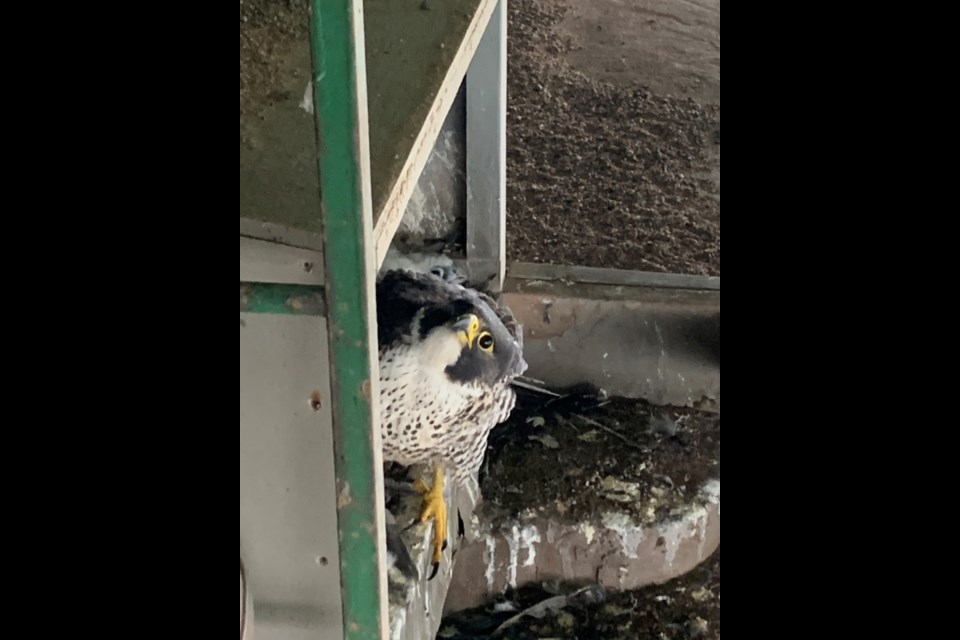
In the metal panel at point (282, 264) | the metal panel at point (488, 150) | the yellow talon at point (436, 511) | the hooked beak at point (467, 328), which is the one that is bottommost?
the yellow talon at point (436, 511)

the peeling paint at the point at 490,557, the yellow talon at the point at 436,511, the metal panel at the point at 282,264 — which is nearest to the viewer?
the metal panel at the point at 282,264

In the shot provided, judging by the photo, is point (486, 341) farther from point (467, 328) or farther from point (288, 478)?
point (288, 478)

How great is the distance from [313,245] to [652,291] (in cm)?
187

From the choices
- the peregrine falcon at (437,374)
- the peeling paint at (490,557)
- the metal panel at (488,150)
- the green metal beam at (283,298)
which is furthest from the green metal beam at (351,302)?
the metal panel at (488,150)

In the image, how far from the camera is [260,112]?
1.00m

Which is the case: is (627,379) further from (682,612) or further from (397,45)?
(397,45)

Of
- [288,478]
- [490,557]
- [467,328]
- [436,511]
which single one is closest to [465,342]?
[467,328]

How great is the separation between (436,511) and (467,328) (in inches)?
19.0

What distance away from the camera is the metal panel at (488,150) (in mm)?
2273

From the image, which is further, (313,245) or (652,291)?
(652,291)

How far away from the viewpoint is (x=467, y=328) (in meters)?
1.54

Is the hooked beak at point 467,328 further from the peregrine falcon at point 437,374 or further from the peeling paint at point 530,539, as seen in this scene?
the peeling paint at point 530,539

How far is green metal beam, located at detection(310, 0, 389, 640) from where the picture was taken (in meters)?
0.71

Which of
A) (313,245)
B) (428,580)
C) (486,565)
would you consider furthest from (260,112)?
(486,565)
